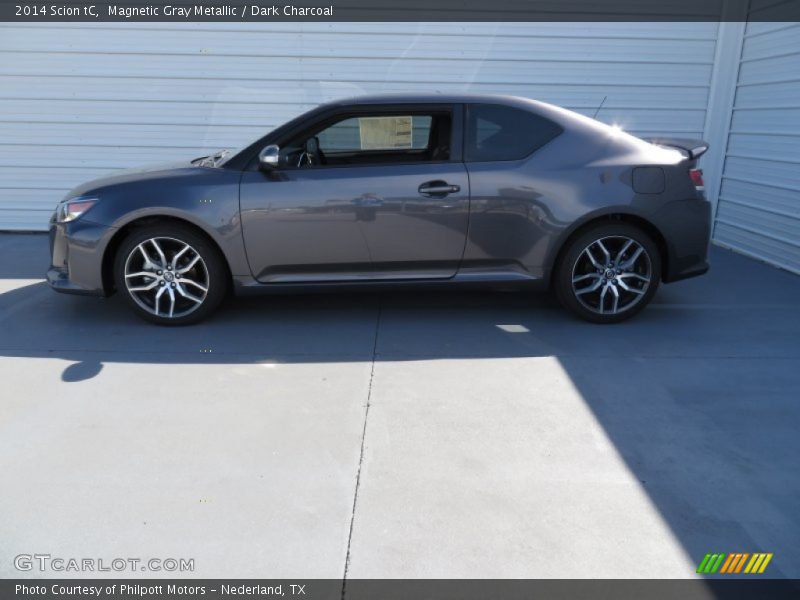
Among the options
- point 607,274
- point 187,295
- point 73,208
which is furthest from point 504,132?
point 73,208

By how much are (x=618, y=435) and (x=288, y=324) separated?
2.46 meters

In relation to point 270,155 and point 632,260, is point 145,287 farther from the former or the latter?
point 632,260

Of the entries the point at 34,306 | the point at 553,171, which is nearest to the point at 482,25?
the point at 553,171

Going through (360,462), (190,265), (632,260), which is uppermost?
(632,260)

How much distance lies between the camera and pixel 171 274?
436 cm

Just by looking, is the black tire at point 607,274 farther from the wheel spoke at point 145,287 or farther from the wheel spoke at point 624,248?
the wheel spoke at point 145,287

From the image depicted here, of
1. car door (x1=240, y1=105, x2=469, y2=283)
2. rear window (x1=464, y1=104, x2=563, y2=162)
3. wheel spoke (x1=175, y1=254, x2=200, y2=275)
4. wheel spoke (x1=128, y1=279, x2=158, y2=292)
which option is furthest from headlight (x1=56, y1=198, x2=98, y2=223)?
rear window (x1=464, y1=104, x2=563, y2=162)

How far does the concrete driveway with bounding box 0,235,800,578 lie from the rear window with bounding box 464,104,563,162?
1.22 metres

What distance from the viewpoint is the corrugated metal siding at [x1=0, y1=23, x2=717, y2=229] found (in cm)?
706

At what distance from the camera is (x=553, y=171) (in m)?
4.30

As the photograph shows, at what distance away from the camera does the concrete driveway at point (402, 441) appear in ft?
7.61

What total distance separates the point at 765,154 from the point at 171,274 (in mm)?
5948

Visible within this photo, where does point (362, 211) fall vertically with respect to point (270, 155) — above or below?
below

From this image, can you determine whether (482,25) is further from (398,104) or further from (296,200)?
(296,200)
